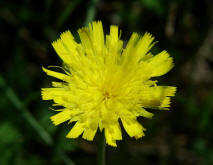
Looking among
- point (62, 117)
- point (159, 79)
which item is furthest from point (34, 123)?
point (159, 79)

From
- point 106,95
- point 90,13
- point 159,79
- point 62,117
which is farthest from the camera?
point 159,79

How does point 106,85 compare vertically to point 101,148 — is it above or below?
above

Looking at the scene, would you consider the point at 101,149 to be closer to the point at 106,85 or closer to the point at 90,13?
the point at 106,85

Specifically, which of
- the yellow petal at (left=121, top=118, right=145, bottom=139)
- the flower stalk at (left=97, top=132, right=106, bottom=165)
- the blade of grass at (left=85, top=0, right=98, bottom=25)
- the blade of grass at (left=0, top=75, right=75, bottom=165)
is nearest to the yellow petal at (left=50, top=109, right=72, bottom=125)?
the flower stalk at (left=97, top=132, right=106, bottom=165)

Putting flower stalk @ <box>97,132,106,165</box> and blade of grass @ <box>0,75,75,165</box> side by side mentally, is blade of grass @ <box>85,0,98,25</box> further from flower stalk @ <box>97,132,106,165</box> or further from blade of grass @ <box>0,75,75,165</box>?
flower stalk @ <box>97,132,106,165</box>

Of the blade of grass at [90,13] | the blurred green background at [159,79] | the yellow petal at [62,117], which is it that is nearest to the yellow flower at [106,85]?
the yellow petal at [62,117]

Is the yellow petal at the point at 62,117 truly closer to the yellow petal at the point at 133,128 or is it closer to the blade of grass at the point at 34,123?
the yellow petal at the point at 133,128

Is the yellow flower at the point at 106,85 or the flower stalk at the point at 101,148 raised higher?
the yellow flower at the point at 106,85
